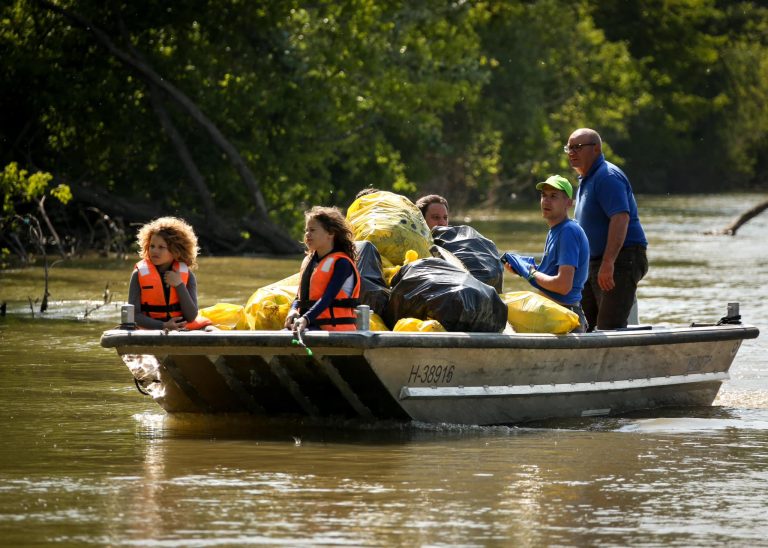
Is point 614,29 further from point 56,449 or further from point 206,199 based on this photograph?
point 56,449

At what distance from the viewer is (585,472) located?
326 inches

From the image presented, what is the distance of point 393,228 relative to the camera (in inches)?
399

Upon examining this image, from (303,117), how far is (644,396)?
17.1 metres

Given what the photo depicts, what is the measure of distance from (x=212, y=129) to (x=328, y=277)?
16572 millimetres

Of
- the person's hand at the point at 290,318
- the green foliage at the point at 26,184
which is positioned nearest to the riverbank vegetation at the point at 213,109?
the green foliage at the point at 26,184

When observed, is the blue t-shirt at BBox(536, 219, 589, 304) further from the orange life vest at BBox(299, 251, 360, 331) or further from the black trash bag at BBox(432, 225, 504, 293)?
the orange life vest at BBox(299, 251, 360, 331)

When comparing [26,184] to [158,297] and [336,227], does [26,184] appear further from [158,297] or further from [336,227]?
[336,227]

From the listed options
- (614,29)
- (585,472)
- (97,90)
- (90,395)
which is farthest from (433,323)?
(614,29)

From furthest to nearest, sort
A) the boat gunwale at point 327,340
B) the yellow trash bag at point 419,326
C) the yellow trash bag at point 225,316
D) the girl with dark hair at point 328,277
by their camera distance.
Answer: the yellow trash bag at point 225,316 < the yellow trash bag at point 419,326 < the girl with dark hair at point 328,277 < the boat gunwale at point 327,340

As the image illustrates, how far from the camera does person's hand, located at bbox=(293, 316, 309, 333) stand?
8641mm

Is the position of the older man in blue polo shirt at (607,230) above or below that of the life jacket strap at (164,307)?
above

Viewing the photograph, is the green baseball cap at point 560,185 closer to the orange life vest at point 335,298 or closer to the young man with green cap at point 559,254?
the young man with green cap at point 559,254

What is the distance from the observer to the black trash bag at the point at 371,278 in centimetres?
962

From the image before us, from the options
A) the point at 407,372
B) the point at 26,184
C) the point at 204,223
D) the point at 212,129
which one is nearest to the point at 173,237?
the point at 407,372
